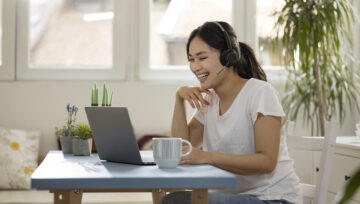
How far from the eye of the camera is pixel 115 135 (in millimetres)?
1407

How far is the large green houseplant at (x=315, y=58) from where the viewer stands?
3348mm

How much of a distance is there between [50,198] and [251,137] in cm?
182

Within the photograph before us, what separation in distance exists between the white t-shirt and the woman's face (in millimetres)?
102

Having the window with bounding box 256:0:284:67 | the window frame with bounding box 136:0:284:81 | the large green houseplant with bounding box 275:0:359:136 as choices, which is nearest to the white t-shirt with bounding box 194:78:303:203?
the large green houseplant with bounding box 275:0:359:136

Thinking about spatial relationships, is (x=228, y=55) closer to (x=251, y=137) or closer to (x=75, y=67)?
(x=251, y=137)

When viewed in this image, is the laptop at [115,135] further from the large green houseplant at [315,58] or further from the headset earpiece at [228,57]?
the large green houseplant at [315,58]

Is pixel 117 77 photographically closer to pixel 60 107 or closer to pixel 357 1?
pixel 60 107

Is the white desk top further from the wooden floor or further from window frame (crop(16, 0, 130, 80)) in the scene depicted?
window frame (crop(16, 0, 130, 80))

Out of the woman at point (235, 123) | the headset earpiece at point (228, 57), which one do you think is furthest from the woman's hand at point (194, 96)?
the headset earpiece at point (228, 57)

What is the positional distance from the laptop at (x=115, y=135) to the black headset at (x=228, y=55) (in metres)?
0.40

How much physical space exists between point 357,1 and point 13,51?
2491 mm

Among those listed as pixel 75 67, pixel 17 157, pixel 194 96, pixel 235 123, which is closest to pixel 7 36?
pixel 75 67

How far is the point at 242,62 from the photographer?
5.96 ft

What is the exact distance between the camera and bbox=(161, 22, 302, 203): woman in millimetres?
1448
